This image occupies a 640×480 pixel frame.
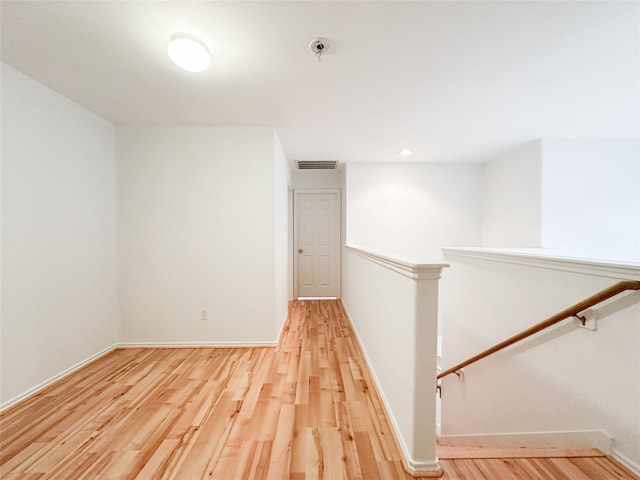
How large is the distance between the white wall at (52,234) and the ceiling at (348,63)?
27cm

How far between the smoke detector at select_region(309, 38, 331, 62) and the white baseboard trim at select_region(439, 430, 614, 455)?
275 cm

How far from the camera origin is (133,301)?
101 inches

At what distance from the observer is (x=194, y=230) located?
2.57 meters

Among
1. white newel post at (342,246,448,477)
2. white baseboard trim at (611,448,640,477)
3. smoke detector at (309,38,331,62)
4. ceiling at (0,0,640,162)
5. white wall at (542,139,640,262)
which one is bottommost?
white baseboard trim at (611,448,640,477)

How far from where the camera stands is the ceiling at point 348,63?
127cm

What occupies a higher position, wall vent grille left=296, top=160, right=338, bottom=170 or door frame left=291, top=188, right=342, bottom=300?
wall vent grille left=296, top=160, right=338, bottom=170

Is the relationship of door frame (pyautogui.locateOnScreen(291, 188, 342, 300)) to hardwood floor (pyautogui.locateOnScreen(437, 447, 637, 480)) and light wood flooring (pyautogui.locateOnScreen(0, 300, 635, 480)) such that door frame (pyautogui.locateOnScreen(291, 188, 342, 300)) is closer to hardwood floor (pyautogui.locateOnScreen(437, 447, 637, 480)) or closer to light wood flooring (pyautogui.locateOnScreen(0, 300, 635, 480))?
light wood flooring (pyautogui.locateOnScreen(0, 300, 635, 480))

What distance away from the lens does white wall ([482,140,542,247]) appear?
3029 millimetres

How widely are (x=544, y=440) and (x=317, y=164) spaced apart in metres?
3.89

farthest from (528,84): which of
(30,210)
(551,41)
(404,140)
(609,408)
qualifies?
(30,210)

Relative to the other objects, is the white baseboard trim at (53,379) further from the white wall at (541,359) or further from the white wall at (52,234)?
the white wall at (541,359)

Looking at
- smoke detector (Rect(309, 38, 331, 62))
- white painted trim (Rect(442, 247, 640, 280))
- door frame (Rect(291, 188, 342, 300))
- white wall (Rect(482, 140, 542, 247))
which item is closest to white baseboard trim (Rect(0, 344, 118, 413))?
door frame (Rect(291, 188, 342, 300))

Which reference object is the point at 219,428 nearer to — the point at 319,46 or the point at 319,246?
the point at 319,46

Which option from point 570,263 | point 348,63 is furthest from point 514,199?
point 348,63
